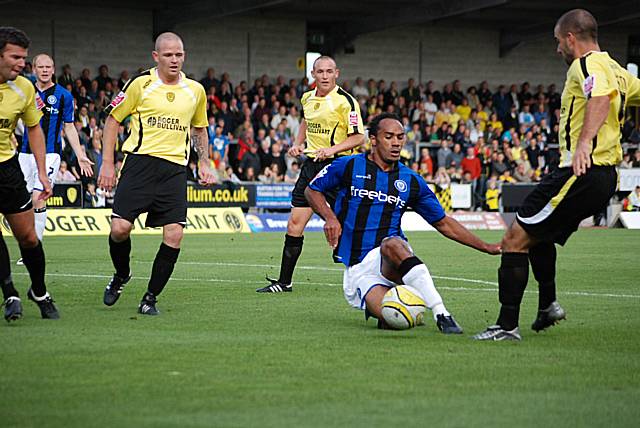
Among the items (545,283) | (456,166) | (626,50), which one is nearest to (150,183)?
(545,283)

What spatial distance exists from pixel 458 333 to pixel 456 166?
88.8ft

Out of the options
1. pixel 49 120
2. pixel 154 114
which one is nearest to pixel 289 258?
pixel 154 114

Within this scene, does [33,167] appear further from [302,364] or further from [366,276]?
[302,364]

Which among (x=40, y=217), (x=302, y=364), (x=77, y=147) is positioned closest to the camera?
(x=302, y=364)

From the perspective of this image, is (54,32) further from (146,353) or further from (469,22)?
(146,353)

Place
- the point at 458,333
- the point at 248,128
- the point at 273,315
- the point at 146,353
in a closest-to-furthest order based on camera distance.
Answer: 1. the point at 146,353
2. the point at 458,333
3. the point at 273,315
4. the point at 248,128

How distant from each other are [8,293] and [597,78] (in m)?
4.57

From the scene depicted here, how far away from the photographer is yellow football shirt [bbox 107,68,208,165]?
9492 millimetres

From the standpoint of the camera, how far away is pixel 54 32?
1421 inches

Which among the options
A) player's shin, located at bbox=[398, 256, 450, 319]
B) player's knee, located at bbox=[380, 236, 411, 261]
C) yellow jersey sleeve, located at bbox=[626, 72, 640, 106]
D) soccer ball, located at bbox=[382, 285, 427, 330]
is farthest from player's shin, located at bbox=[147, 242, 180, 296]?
yellow jersey sleeve, located at bbox=[626, 72, 640, 106]

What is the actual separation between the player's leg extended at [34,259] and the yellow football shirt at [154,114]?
1.23 m

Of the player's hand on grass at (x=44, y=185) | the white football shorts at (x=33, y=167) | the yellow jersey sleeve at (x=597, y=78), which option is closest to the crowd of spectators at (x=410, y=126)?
the white football shorts at (x=33, y=167)

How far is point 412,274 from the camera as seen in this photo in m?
8.15

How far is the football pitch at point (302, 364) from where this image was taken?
523cm
